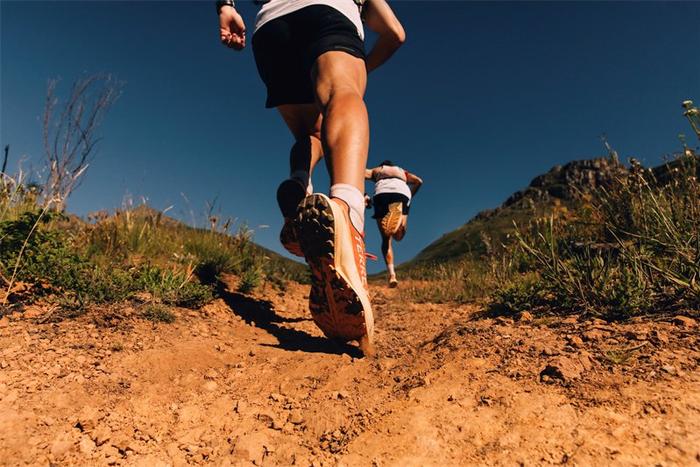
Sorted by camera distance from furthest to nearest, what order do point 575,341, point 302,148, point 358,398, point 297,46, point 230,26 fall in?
point 302,148 → point 230,26 → point 297,46 → point 575,341 → point 358,398

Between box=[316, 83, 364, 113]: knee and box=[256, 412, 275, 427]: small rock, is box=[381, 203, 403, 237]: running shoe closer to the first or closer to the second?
box=[316, 83, 364, 113]: knee

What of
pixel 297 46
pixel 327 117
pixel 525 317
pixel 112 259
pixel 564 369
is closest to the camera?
pixel 564 369

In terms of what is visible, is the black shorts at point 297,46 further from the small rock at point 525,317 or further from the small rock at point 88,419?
the small rock at point 88,419

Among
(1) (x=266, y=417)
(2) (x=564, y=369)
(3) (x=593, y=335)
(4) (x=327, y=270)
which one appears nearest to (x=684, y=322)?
(3) (x=593, y=335)

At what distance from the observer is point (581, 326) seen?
65.7 inches

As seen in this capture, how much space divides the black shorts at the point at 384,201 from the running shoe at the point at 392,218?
0.05 metres

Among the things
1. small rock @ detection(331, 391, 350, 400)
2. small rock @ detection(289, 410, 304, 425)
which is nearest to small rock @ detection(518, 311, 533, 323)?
small rock @ detection(331, 391, 350, 400)

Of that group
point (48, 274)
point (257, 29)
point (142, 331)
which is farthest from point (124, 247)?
point (257, 29)

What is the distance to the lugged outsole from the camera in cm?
163

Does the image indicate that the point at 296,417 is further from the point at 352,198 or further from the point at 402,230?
the point at 402,230

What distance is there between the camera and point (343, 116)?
187 cm

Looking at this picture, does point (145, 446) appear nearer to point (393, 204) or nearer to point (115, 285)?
point (115, 285)

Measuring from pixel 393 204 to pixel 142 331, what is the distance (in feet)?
17.7

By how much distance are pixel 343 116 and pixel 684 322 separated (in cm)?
157
